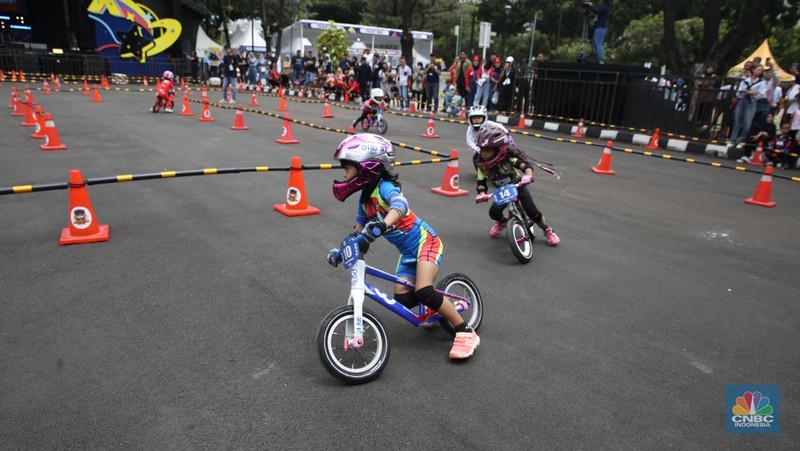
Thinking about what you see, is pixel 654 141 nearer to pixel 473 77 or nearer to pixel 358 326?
pixel 473 77

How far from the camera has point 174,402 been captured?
363cm

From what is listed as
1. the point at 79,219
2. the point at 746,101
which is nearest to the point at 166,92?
the point at 79,219

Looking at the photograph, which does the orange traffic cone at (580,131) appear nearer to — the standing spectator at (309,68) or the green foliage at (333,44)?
the standing spectator at (309,68)

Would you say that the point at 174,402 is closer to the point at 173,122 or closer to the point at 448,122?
the point at 173,122

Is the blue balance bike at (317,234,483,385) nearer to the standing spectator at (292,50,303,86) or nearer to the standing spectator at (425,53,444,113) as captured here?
the standing spectator at (425,53,444,113)

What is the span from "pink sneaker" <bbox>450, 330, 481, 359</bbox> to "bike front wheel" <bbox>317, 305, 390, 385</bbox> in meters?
0.58

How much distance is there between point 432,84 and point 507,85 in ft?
15.3

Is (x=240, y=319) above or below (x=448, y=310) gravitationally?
below

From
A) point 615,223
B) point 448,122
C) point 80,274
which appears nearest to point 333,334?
point 80,274

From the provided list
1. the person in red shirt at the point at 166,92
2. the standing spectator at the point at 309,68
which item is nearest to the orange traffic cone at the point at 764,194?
the person in red shirt at the point at 166,92

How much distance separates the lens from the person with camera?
18.0 m

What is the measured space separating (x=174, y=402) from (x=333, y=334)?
1161 mm

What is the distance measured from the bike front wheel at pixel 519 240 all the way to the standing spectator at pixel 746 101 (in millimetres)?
12424

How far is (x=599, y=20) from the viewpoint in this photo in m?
18.6
